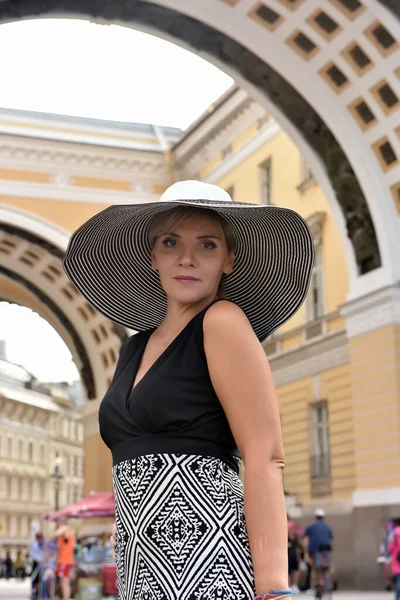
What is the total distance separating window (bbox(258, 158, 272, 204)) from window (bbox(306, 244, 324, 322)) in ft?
9.14

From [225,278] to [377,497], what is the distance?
1296cm

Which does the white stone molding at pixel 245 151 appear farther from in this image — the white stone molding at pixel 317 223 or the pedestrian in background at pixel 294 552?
the pedestrian in background at pixel 294 552

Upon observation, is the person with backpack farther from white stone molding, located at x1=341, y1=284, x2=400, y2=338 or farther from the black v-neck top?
the black v-neck top

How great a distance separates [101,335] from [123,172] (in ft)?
15.8

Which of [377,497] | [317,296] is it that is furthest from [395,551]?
[317,296]

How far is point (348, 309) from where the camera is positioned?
15812mm

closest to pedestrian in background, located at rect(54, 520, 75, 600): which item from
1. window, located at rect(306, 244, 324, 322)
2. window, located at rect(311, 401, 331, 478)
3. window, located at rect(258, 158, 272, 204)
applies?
window, located at rect(311, 401, 331, 478)

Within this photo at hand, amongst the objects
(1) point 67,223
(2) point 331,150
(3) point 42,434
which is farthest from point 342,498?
(3) point 42,434

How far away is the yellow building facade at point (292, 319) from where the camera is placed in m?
15.2

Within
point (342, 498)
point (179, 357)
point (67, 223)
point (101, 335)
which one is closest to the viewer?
point (179, 357)

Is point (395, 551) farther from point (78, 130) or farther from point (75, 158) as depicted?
point (78, 130)

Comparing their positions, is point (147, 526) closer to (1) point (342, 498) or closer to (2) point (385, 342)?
(2) point (385, 342)

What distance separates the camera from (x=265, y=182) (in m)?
24.1

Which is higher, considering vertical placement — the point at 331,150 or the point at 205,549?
the point at 331,150
